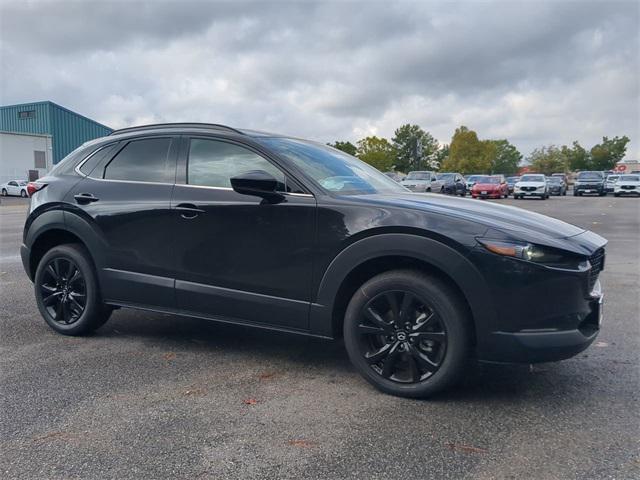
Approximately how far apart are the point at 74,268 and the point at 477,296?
3244 mm

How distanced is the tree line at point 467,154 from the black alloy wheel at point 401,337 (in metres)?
70.9

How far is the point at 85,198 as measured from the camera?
455cm

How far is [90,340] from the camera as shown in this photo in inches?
180

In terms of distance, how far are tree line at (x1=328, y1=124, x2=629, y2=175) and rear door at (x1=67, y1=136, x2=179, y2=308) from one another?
6995 centimetres

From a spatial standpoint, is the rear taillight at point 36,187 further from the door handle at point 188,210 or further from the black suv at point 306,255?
the door handle at point 188,210

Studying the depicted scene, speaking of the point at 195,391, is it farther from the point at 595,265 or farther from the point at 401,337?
the point at 595,265

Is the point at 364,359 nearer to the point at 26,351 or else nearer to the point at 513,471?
the point at 513,471

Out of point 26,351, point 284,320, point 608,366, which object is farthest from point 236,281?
point 608,366

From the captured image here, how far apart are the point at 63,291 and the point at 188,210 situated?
1.50m

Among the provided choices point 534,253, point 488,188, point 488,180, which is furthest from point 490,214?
point 488,180

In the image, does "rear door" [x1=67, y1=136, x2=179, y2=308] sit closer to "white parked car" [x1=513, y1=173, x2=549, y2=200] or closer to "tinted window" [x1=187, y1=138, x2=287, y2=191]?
"tinted window" [x1=187, y1=138, x2=287, y2=191]

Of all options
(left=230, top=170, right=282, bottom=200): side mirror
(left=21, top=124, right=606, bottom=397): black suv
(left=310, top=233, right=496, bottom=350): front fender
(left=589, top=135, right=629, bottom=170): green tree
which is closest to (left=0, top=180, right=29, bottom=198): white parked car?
(left=21, top=124, right=606, bottom=397): black suv

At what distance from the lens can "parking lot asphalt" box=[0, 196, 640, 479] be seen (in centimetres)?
263

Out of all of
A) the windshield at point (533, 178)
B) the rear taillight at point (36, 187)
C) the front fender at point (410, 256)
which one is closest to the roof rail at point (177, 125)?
the rear taillight at point (36, 187)
